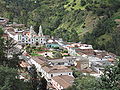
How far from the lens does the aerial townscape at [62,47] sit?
670 inches

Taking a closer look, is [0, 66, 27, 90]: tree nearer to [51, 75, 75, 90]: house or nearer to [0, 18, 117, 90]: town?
[0, 18, 117, 90]: town

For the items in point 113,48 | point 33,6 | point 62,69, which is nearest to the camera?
point 62,69

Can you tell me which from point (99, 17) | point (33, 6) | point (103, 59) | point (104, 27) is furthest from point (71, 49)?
point (33, 6)

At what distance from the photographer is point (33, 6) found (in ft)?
312

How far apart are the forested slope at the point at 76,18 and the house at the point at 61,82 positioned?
77.5ft

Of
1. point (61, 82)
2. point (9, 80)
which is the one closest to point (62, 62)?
point (61, 82)

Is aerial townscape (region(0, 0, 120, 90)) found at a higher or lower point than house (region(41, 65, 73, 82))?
higher

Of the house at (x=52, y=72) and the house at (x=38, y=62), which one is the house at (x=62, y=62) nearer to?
the house at (x=38, y=62)

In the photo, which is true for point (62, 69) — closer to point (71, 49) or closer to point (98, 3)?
point (71, 49)

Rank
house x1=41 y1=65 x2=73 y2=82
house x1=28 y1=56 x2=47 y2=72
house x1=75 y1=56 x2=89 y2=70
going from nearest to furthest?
house x1=41 y1=65 x2=73 y2=82
house x1=28 y1=56 x2=47 y2=72
house x1=75 y1=56 x2=89 y2=70

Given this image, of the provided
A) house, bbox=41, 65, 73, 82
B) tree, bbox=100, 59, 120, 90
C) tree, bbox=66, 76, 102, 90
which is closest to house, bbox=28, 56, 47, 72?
house, bbox=41, 65, 73, 82

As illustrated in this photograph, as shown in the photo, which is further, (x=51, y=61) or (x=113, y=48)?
(x=113, y=48)

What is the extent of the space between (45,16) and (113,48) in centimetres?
4114

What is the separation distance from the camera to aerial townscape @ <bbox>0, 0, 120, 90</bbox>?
670 inches
